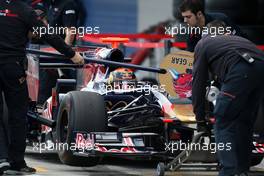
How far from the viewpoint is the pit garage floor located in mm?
9500

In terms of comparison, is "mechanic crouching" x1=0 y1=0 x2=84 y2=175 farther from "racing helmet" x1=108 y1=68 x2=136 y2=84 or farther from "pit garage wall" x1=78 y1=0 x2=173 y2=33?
"pit garage wall" x1=78 y1=0 x2=173 y2=33

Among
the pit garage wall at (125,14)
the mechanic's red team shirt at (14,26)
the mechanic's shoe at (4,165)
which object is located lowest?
the mechanic's shoe at (4,165)

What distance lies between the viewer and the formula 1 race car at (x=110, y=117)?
912 centimetres

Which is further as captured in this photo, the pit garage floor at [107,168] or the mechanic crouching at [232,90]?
A: the pit garage floor at [107,168]

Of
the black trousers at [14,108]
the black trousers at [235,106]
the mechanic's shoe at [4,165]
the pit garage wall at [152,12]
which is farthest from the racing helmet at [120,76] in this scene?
the pit garage wall at [152,12]

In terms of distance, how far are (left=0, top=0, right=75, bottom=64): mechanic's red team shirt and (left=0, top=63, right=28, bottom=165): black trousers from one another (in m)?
0.11

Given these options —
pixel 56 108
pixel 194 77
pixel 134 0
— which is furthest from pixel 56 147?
pixel 134 0

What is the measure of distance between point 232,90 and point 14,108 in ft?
7.55

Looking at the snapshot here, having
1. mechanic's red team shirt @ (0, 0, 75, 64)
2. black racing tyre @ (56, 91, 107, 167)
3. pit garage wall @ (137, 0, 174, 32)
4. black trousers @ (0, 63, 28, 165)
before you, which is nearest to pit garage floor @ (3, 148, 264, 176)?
black racing tyre @ (56, 91, 107, 167)

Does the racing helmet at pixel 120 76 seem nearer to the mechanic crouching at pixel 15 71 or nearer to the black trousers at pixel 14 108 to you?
the mechanic crouching at pixel 15 71

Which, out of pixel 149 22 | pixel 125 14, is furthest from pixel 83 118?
pixel 125 14

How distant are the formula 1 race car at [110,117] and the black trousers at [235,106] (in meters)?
0.48

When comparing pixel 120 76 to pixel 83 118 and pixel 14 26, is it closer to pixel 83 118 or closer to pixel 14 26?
pixel 83 118

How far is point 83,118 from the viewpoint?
9.23 meters
